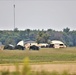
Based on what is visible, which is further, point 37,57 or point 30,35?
point 30,35

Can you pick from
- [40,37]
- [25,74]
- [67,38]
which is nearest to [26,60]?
[25,74]

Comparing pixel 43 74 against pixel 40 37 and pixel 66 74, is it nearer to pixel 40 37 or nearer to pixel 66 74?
pixel 66 74

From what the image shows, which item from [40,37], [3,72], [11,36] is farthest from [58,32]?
[3,72]

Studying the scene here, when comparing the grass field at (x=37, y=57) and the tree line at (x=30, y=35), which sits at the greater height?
the tree line at (x=30, y=35)

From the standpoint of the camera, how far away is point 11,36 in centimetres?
16675

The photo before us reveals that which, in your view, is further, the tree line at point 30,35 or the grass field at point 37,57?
the tree line at point 30,35

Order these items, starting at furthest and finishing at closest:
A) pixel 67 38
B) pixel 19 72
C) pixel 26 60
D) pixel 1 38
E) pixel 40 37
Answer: pixel 67 38
pixel 1 38
pixel 40 37
pixel 19 72
pixel 26 60

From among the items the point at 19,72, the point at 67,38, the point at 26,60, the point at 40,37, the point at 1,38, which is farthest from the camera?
the point at 67,38

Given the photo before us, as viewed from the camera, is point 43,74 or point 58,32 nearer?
point 43,74

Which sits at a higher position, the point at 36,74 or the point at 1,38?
the point at 1,38

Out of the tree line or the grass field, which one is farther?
the tree line

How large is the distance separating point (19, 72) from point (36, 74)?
344mm

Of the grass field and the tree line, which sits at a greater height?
the tree line

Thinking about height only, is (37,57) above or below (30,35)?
below
